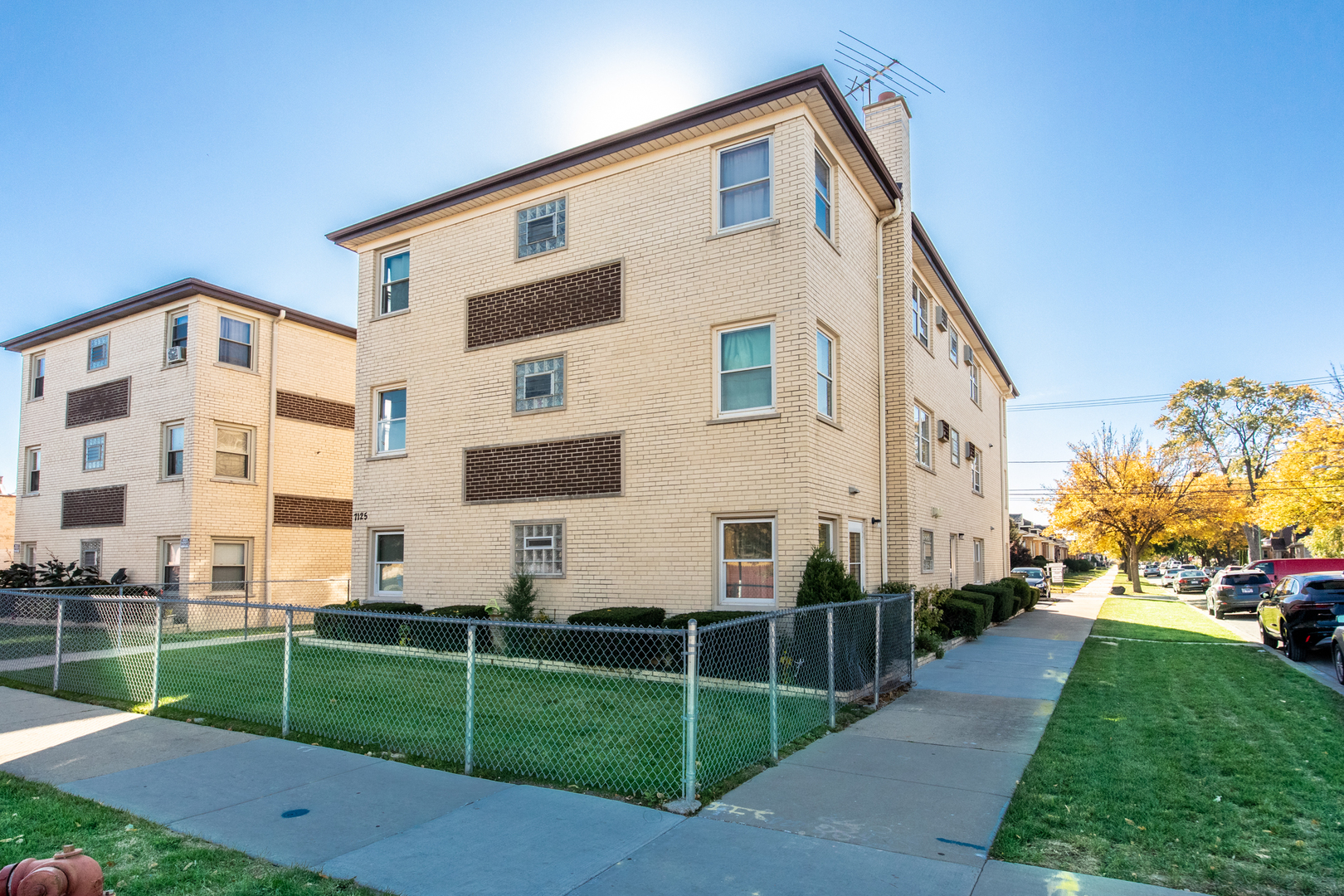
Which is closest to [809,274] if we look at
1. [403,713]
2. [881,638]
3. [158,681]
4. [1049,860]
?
[881,638]

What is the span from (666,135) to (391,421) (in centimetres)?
806

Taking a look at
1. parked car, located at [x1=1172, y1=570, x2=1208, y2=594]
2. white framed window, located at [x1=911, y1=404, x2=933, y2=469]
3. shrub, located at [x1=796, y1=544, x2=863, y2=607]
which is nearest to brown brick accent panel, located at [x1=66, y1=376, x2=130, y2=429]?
shrub, located at [x1=796, y1=544, x2=863, y2=607]

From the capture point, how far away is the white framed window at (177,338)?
70.3 feet

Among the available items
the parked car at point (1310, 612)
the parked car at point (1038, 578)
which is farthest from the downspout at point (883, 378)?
the parked car at point (1038, 578)

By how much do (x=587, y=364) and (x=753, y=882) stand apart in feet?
33.9

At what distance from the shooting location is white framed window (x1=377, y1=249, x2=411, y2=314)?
17.0 meters

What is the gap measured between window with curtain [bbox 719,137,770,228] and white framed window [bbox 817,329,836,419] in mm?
2147

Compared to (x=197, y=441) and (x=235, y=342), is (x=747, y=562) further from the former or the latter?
(x=235, y=342)

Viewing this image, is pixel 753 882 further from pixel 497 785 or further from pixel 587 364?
pixel 587 364

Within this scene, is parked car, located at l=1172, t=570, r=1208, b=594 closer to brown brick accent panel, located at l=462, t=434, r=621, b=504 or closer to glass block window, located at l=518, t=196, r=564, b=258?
brown brick accent panel, located at l=462, t=434, r=621, b=504

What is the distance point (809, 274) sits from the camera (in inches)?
484

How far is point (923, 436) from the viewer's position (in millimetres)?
18344

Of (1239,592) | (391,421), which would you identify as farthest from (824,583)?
(1239,592)

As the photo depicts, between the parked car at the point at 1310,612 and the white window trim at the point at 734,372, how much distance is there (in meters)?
9.91
